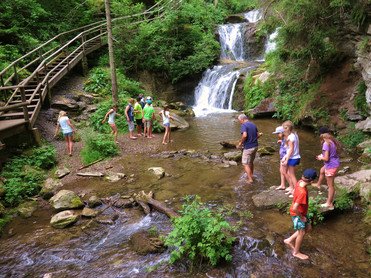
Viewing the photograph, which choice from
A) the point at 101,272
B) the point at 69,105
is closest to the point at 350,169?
the point at 101,272

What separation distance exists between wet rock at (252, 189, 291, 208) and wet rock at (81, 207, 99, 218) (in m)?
3.63

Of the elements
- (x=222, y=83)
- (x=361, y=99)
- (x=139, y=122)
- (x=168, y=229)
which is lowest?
(x=168, y=229)

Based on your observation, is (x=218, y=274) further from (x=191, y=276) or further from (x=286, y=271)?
(x=286, y=271)

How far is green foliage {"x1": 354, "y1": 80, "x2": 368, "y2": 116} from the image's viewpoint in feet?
35.2

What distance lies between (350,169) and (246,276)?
538 centimetres

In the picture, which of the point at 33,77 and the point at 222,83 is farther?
the point at 222,83

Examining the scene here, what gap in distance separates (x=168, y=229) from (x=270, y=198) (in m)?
2.34

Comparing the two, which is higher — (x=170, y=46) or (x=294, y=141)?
(x=170, y=46)

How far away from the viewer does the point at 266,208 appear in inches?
260

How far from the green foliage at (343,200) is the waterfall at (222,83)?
11505 millimetres

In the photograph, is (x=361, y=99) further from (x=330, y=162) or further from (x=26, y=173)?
(x=26, y=173)

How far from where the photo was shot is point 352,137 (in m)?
10.5

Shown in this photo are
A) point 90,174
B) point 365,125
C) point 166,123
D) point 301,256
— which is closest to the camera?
point 301,256

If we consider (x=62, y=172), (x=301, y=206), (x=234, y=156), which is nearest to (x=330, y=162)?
(x=301, y=206)
